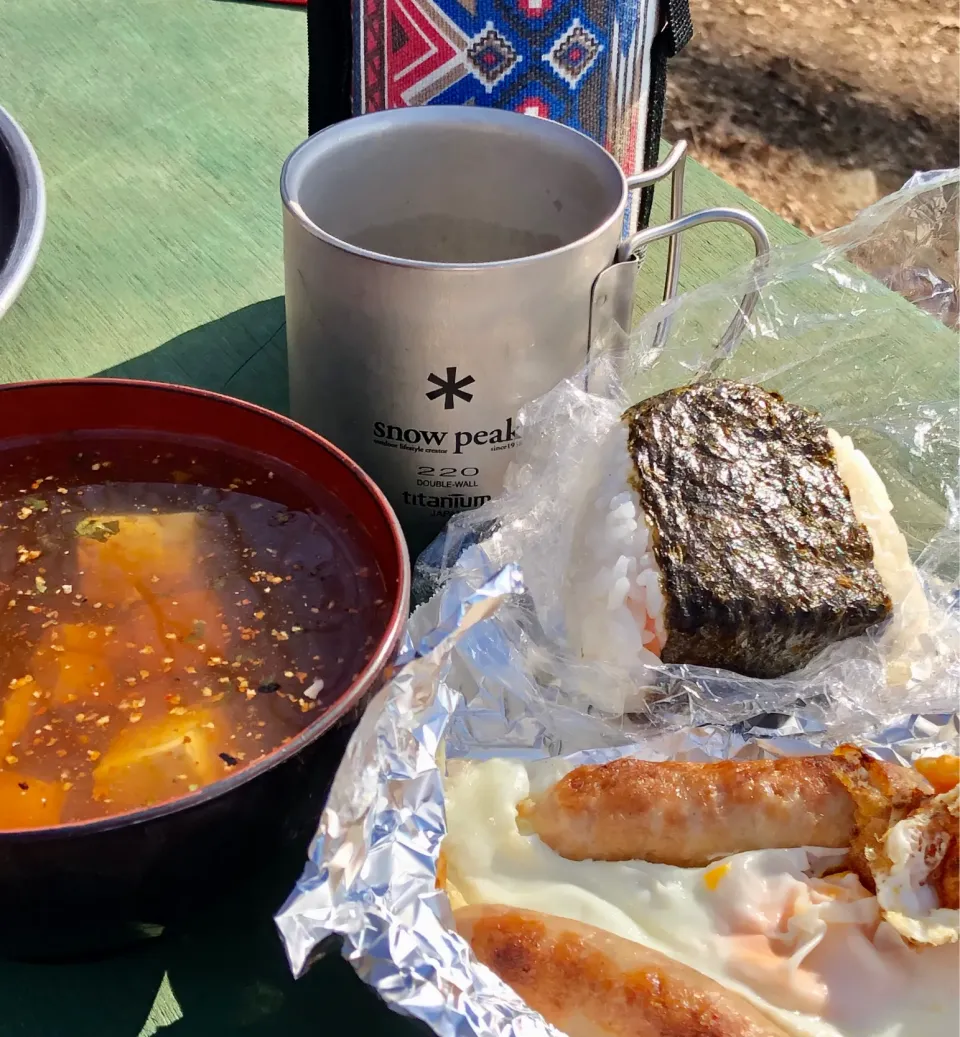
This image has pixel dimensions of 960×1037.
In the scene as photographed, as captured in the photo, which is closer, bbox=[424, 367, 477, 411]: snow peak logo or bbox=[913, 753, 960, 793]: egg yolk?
bbox=[913, 753, 960, 793]: egg yolk

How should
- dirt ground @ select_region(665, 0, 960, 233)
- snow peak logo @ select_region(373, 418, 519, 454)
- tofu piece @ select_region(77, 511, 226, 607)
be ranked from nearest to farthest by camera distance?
1. tofu piece @ select_region(77, 511, 226, 607)
2. snow peak logo @ select_region(373, 418, 519, 454)
3. dirt ground @ select_region(665, 0, 960, 233)

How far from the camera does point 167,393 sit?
2.97 feet

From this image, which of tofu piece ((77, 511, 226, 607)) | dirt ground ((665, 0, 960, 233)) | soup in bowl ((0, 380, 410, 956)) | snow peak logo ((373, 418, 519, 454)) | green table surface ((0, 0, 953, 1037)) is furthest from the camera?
dirt ground ((665, 0, 960, 233))

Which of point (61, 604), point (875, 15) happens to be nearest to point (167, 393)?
point (61, 604)

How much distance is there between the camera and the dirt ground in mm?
3818

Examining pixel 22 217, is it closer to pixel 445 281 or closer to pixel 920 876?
pixel 445 281

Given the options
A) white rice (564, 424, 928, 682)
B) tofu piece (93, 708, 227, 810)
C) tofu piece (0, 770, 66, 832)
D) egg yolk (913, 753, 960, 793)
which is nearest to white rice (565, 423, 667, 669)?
white rice (564, 424, 928, 682)

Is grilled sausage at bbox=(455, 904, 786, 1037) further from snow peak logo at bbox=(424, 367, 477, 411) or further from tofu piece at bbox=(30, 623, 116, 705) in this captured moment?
snow peak logo at bbox=(424, 367, 477, 411)

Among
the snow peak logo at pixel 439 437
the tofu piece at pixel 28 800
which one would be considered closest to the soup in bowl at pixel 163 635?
the tofu piece at pixel 28 800

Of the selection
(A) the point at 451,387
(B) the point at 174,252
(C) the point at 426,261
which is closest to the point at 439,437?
(A) the point at 451,387

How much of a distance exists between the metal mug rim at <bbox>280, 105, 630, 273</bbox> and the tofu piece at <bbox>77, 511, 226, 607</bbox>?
0.80ft

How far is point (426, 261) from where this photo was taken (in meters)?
1.06

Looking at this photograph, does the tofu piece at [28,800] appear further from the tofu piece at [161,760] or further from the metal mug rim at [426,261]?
the metal mug rim at [426,261]

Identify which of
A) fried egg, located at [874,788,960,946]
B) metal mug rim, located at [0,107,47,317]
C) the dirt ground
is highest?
metal mug rim, located at [0,107,47,317]
